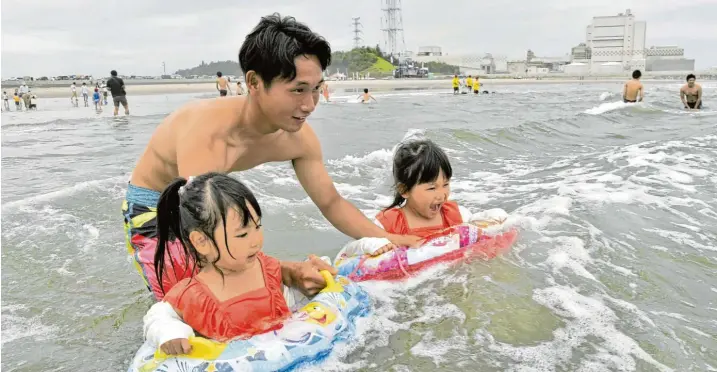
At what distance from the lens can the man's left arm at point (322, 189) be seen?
3.60 m

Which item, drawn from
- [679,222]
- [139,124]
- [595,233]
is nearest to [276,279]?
[595,233]

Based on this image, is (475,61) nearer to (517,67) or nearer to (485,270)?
(517,67)

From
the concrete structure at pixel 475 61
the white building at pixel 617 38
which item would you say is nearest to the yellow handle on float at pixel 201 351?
the white building at pixel 617 38

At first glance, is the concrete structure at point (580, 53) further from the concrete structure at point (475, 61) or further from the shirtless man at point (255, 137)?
the shirtless man at point (255, 137)

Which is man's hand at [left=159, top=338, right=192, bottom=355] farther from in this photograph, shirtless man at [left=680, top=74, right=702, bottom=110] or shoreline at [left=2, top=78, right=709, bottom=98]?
shoreline at [left=2, top=78, right=709, bottom=98]

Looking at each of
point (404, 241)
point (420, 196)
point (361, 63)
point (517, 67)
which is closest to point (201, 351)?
point (404, 241)

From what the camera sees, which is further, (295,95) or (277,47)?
(295,95)

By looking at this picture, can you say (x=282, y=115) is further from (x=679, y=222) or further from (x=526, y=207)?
(x=679, y=222)

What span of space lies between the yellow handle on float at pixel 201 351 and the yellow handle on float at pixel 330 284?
2.45 feet

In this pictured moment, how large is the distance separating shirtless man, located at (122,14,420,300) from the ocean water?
59cm

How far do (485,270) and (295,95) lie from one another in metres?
2.05

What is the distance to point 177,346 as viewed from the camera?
248cm

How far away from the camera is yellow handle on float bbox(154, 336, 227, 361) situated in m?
2.50

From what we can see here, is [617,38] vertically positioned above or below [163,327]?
above
